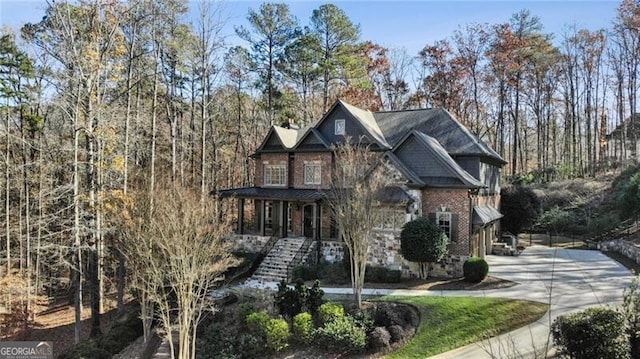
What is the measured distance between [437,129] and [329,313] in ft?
47.7

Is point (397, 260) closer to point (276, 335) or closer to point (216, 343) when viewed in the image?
point (276, 335)


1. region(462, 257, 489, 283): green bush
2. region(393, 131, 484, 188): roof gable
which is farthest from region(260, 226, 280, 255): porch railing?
region(462, 257, 489, 283): green bush

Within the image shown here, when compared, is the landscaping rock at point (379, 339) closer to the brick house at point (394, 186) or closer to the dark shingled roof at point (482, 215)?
the brick house at point (394, 186)

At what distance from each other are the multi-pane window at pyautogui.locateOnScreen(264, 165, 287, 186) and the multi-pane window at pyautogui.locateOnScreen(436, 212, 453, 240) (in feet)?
31.6

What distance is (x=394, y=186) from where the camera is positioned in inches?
831

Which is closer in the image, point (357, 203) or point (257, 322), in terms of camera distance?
point (257, 322)

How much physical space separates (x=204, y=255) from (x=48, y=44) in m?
11.8

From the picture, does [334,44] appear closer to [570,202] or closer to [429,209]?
→ [429,209]

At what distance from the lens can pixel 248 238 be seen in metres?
25.5

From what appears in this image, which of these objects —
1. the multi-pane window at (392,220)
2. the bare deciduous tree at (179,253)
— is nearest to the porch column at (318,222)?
the multi-pane window at (392,220)

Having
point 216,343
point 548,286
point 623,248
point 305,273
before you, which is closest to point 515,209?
point 623,248

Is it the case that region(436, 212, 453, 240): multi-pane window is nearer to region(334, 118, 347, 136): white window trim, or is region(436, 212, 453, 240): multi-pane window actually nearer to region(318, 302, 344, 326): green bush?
region(334, 118, 347, 136): white window trim

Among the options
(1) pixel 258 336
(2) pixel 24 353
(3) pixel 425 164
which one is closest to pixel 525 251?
(3) pixel 425 164

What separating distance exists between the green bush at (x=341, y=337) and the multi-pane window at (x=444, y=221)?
8.71 m
